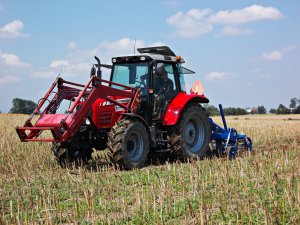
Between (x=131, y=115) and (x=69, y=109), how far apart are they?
1216 millimetres

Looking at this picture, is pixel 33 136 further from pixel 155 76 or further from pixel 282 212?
pixel 282 212

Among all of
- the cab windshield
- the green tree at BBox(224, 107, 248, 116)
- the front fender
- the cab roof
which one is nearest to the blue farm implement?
the front fender

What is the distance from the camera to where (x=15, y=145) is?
1123 cm

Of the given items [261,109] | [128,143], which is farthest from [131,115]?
[261,109]

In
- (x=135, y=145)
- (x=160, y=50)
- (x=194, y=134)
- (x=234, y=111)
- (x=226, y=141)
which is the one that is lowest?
(x=226, y=141)

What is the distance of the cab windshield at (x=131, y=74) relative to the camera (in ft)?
28.9

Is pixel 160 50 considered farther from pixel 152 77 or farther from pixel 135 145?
pixel 135 145

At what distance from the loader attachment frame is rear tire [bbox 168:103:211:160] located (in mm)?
Result: 1139

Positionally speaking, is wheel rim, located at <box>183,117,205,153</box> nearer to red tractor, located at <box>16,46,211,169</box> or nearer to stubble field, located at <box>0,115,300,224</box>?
red tractor, located at <box>16,46,211,169</box>

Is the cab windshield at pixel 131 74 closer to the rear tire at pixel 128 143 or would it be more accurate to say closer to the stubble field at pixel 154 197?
the rear tire at pixel 128 143

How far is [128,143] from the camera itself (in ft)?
26.0

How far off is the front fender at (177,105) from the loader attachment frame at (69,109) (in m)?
0.84

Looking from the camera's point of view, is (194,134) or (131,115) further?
(194,134)

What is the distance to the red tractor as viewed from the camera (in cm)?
759
